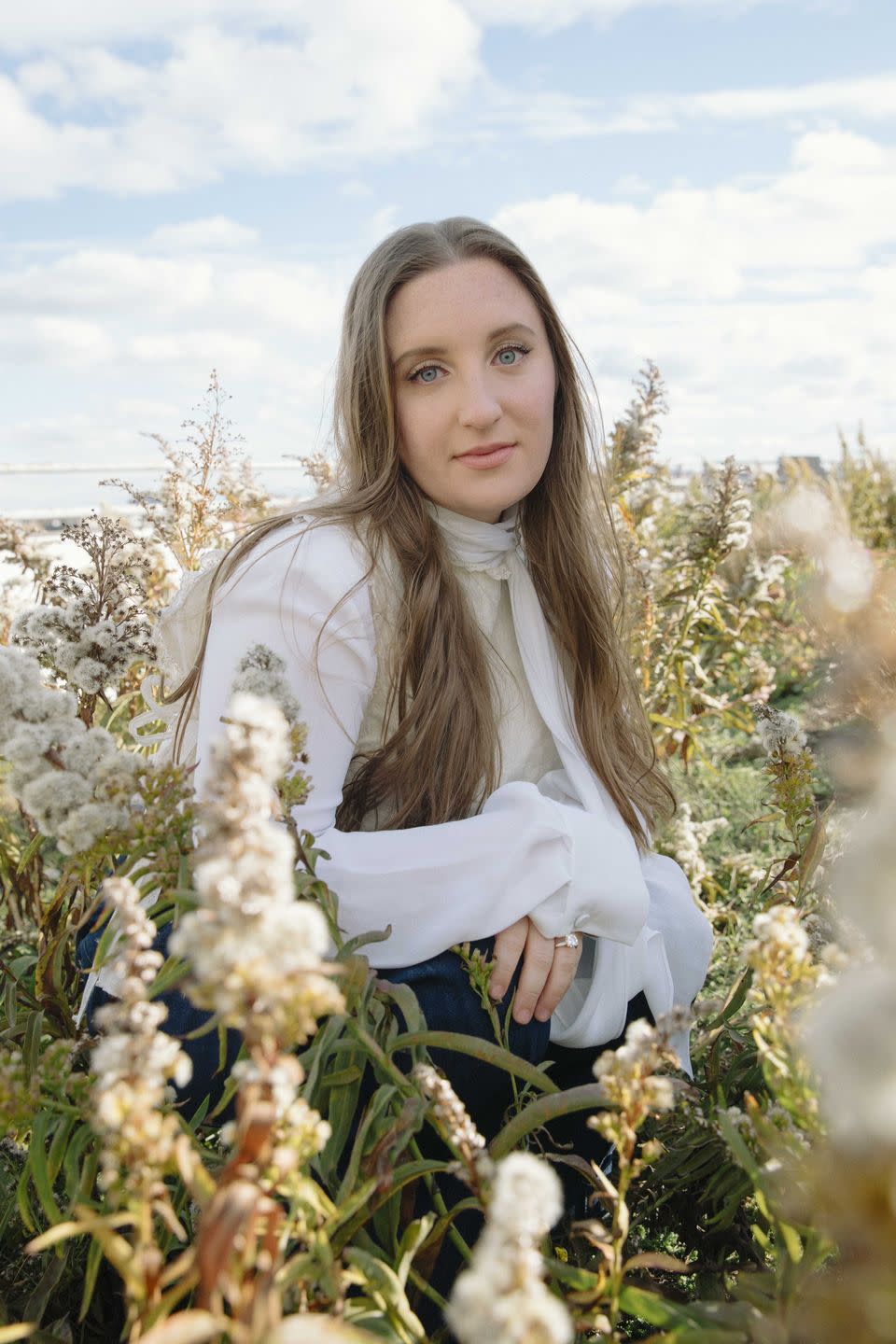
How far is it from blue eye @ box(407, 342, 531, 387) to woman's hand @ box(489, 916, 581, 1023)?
1028 millimetres

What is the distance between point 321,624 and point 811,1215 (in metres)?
1.22

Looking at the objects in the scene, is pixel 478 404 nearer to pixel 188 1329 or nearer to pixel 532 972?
pixel 532 972

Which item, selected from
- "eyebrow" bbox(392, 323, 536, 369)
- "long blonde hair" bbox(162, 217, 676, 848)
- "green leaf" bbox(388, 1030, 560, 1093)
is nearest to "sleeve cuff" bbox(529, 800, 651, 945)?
"long blonde hair" bbox(162, 217, 676, 848)

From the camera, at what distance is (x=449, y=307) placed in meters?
2.05

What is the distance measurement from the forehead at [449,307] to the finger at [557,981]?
1.10 metres

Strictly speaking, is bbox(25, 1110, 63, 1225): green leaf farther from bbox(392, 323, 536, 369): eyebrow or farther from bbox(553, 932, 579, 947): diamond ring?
bbox(392, 323, 536, 369): eyebrow

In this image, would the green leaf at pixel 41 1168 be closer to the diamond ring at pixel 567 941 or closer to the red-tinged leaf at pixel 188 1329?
the red-tinged leaf at pixel 188 1329

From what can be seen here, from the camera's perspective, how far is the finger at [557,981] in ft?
5.22

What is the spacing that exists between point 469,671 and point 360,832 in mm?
444

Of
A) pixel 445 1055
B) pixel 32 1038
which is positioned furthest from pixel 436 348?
pixel 32 1038

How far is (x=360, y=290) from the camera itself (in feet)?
7.06

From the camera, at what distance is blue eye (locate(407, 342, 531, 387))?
2.08 metres

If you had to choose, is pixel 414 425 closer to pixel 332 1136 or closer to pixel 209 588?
pixel 209 588

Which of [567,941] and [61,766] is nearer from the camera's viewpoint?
[61,766]
